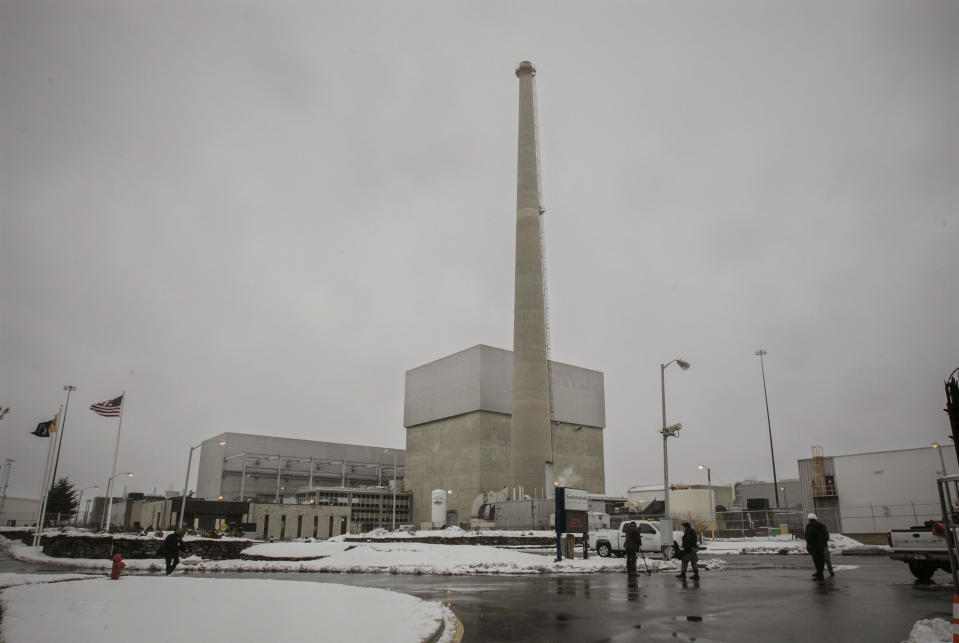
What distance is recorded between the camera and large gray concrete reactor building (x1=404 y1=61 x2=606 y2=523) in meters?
64.1

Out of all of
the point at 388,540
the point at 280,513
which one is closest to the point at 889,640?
the point at 388,540

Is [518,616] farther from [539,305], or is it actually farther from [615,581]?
[539,305]

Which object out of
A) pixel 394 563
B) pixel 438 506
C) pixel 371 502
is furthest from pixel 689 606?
pixel 371 502

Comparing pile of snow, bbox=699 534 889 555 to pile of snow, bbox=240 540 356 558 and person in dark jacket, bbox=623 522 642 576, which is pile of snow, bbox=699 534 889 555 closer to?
person in dark jacket, bbox=623 522 642 576

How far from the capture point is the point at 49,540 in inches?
1497

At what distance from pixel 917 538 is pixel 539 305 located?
48.7 meters

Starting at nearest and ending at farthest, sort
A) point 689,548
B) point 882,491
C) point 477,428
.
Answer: point 689,548, point 882,491, point 477,428

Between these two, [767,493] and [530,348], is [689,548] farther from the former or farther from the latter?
[767,493]

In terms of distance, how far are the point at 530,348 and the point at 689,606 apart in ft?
169

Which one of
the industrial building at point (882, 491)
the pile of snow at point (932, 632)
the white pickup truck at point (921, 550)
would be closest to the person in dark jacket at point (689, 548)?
the white pickup truck at point (921, 550)

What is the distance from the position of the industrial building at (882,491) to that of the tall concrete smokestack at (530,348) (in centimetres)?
2483

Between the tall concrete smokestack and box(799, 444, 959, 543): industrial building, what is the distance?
24.8 metres

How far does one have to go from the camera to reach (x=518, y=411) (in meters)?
64.2

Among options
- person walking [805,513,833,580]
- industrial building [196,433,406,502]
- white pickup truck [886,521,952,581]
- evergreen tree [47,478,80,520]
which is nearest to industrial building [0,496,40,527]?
evergreen tree [47,478,80,520]
